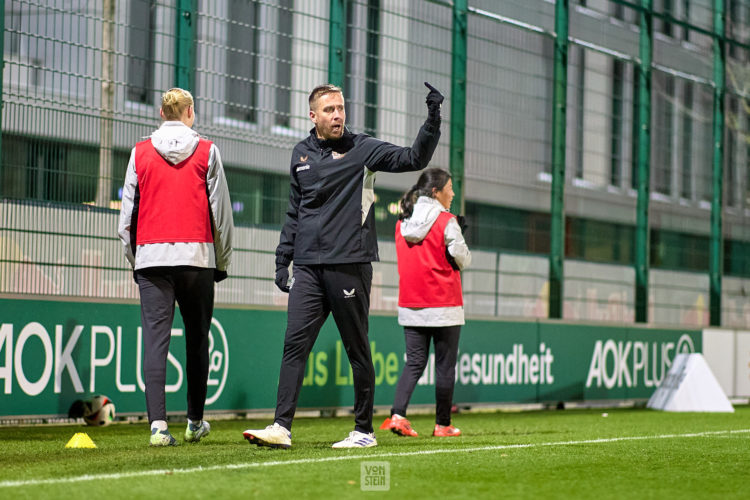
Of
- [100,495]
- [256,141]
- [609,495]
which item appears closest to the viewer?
[100,495]

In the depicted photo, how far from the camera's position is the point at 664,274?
14328mm

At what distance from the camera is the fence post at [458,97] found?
1153 cm

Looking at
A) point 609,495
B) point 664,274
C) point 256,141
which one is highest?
point 256,141

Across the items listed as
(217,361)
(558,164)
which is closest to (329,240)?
(217,361)

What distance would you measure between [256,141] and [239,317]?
1366 mm

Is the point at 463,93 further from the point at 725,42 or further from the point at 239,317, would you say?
the point at 725,42

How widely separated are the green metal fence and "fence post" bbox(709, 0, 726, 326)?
2 cm

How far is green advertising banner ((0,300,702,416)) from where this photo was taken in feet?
26.7

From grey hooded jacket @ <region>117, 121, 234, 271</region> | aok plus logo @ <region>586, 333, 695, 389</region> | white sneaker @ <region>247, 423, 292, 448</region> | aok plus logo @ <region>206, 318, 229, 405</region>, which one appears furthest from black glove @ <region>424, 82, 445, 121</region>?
aok plus logo @ <region>586, 333, 695, 389</region>

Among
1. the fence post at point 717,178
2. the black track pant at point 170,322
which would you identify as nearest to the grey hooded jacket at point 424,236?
the black track pant at point 170,322

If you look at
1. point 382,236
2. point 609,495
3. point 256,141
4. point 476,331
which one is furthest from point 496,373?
point 609,495

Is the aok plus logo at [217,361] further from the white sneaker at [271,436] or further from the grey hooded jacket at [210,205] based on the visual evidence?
the white sneaker at [271,436]

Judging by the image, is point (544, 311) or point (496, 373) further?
point (544, 311)

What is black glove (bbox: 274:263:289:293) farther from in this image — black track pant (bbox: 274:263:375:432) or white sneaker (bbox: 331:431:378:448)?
white sneaker (bbox: 331:431:378:448)
